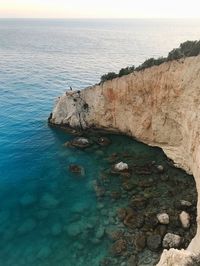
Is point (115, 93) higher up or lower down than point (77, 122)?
higher up

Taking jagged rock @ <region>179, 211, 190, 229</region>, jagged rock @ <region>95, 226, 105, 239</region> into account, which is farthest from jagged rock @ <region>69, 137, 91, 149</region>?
jagged rock @ <region>179, 211, 190, 229</region>

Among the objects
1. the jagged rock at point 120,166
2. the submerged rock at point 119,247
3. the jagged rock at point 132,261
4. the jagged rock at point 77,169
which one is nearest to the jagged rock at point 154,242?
the jagged rock at point 132,261

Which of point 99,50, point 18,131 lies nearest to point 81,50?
point 99,50

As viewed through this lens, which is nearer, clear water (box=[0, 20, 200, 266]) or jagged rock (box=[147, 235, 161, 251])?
jagged rock (box=[147, 235, 161, 251])

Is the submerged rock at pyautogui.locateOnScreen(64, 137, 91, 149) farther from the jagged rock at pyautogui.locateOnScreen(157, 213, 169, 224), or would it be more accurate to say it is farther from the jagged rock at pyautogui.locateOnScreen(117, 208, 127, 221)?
the jagged rock at pyautogui.locateOnScreen(157, 213, 169, 224)

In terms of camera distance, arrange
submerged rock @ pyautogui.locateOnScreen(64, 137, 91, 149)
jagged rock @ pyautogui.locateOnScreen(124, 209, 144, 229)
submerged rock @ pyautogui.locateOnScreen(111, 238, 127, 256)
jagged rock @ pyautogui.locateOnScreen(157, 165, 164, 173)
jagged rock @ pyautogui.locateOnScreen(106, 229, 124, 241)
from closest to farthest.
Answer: submerged rock @ pyautogui.locateOnScreen(111, 238, 127, 256) → jagged rock @ pyautogui.locateOnScreen(106, 229, 124, 241) → jagged rock @ pyautogui.locateOnScreen(124, 209, 144, 229) → jagged rock @ pyautogui.locateOnScreen(157, 165, 164, 173) → submerged rock @ pyautogui.locateOnScreen(64, 137, 91, 149)

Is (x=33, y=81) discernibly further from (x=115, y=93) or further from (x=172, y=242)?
(x=172, y=242)

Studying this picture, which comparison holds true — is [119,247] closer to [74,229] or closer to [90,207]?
[74,229]

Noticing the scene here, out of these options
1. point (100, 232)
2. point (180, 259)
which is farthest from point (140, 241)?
point (180, 259)
